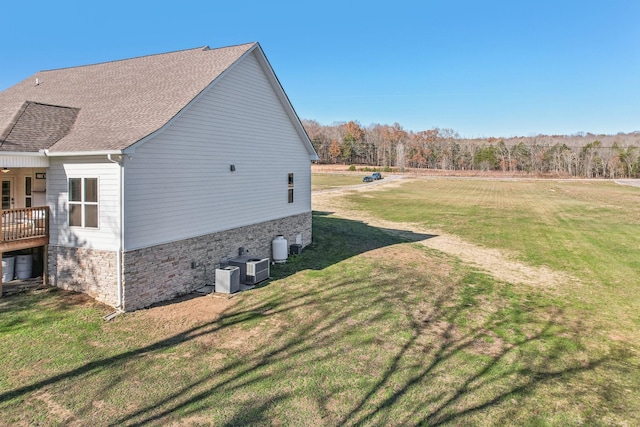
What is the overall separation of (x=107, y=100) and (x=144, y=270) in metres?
6.25

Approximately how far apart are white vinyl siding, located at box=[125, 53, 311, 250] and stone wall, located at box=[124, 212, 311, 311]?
29 cm

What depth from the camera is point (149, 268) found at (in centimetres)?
1030

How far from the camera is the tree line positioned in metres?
113

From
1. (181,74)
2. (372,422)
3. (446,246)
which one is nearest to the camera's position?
(372,422)

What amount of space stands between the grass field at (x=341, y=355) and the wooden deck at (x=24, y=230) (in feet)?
4.24

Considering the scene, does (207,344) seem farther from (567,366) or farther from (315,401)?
(567,366)

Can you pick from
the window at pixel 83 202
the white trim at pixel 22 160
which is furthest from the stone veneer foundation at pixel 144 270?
the white trim at pixel 22 160

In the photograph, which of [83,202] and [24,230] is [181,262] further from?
[24,230]

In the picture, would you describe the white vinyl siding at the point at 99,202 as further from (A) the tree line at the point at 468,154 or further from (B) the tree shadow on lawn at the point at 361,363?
(A) the tree line at the point at 468,154

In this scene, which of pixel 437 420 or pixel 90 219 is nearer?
pixel 437 420

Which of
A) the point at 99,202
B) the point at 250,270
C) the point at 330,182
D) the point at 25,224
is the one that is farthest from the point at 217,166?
the point at 330,182

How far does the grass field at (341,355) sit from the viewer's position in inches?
245

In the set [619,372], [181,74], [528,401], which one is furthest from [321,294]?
[181,74]

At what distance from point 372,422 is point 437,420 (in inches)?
39.5
